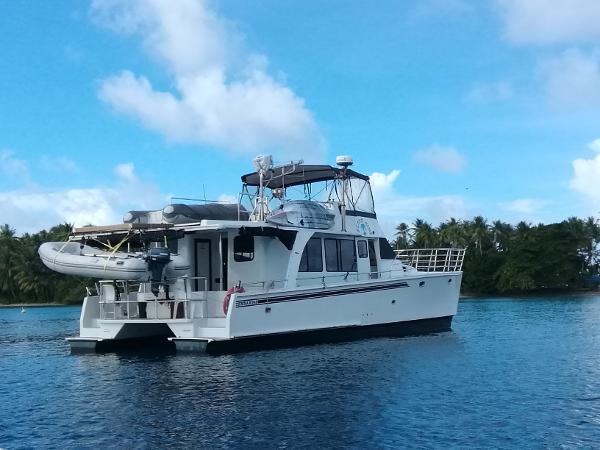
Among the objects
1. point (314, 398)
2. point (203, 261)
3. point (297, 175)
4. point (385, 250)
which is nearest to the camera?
point (314, 398)

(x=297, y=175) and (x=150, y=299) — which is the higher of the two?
(x=297, y=175)

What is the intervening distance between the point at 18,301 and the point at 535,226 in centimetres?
5875

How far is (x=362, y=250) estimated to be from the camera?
21.8 metres

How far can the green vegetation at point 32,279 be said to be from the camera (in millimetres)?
73125

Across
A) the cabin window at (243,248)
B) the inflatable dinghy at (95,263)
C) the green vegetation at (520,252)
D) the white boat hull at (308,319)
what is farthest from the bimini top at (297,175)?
the green vegetation at (520,252)

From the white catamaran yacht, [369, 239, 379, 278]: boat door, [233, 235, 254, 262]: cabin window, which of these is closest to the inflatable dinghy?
the white catamaran yacht

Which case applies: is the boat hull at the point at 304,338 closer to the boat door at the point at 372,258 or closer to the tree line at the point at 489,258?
the boat door at the point at 372,258

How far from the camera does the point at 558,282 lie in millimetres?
69625

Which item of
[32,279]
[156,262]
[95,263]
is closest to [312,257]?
[156,262]

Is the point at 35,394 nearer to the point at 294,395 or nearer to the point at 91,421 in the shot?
the point at 91,421

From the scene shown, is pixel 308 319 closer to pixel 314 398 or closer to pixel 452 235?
pixel 314 398

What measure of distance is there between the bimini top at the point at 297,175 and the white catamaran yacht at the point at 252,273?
4 centimetres

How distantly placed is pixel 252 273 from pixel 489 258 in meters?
58.8

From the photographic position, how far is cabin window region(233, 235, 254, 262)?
61.3ft
